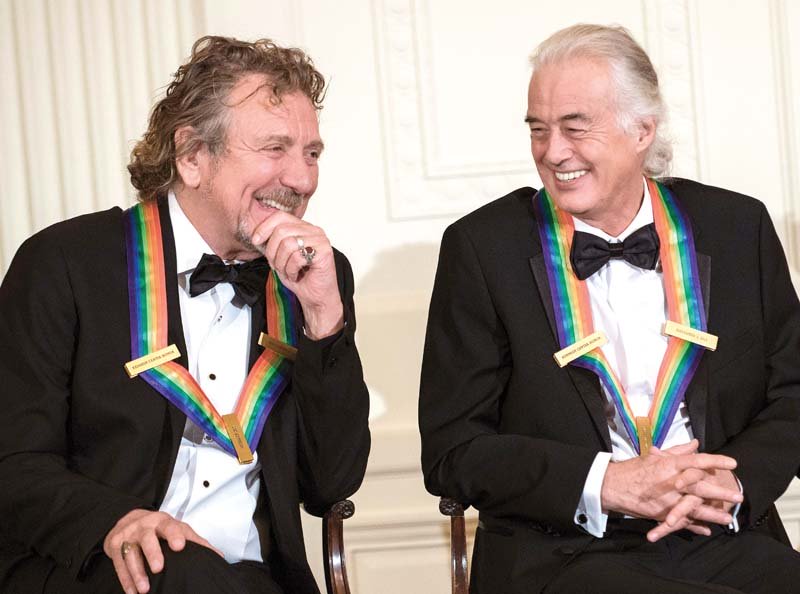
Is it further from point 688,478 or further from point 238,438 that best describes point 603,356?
point 238,438

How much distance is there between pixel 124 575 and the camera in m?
2.40

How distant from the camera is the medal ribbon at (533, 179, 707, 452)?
9.44ft

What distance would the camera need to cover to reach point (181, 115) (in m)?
3.05

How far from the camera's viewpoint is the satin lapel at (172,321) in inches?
109

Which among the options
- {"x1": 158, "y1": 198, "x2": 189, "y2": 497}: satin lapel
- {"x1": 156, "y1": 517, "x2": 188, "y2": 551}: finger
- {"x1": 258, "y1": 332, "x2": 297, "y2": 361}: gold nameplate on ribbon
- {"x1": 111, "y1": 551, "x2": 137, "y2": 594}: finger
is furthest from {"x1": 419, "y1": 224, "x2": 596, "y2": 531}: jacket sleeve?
{"x1": 111, "y1": 551, "x2": 137, "y2": 594}: finger

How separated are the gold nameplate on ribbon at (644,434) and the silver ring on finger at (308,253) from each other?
825 mm

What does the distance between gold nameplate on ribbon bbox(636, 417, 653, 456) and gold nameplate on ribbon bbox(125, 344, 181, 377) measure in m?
1.05

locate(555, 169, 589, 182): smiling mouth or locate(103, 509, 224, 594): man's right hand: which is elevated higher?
locate(555, 169, 589, 182): smiling mouth

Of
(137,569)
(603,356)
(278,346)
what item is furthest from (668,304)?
(137,569)

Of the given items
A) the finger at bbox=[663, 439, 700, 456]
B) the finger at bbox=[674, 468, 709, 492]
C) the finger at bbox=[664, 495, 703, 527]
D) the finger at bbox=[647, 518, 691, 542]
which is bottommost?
the finger at bbox=[647, 518, 691, 542]

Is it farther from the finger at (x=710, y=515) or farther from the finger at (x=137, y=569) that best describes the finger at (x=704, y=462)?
the finger at (x=137, y=569)

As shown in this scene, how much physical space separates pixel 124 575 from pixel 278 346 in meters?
0.72

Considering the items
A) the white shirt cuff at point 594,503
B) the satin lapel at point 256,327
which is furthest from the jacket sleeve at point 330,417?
the white shirt cuff at point 594,503

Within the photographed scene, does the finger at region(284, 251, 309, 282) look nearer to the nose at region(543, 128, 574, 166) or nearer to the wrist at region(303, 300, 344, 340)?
the wrist at region(303, 300, 344, 340)
